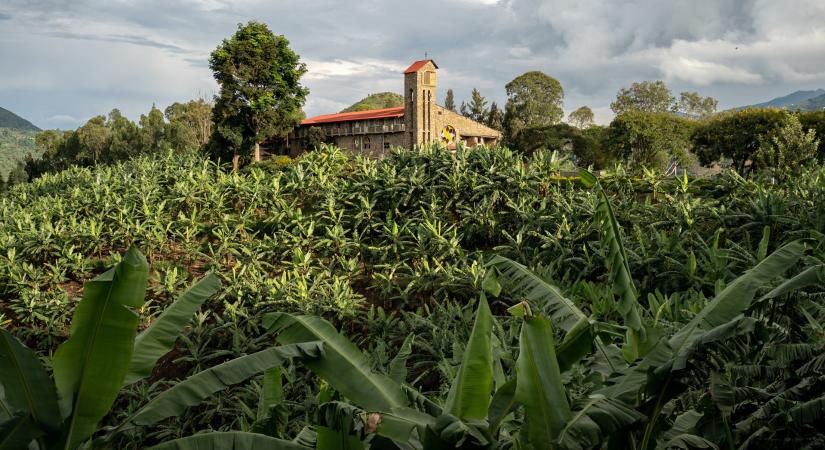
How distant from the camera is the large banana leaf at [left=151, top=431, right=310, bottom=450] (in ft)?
9.30

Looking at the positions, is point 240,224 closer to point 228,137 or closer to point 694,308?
point 694,308

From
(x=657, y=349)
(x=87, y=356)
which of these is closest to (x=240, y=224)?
(x=87, y=356)

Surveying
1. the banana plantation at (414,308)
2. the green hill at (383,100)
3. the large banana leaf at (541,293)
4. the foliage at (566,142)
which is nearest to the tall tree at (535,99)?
the foliage at (566,142)

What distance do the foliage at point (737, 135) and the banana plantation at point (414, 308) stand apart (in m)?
24.5

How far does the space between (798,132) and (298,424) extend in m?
27.0

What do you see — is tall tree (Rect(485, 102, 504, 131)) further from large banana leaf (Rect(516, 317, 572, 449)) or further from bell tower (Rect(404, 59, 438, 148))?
large banana leaf (Rect(516, 317, 572, 449))

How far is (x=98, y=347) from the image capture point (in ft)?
9.22

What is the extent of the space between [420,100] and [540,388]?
3647cm

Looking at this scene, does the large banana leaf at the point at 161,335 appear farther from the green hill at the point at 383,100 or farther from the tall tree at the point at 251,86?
the green hill at the point at 383,100

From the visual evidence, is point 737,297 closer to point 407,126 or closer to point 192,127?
point 407,126

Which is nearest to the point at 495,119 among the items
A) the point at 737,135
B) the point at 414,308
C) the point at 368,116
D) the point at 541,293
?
the point at 368,116

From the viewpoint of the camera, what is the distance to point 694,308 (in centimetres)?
498

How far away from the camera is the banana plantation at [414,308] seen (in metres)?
2.67

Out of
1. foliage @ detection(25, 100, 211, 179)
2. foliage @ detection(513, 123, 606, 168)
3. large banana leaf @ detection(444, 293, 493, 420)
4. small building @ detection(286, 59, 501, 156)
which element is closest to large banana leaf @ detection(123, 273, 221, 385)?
large banana leaf @ detection(444, 293, 493, 420)
